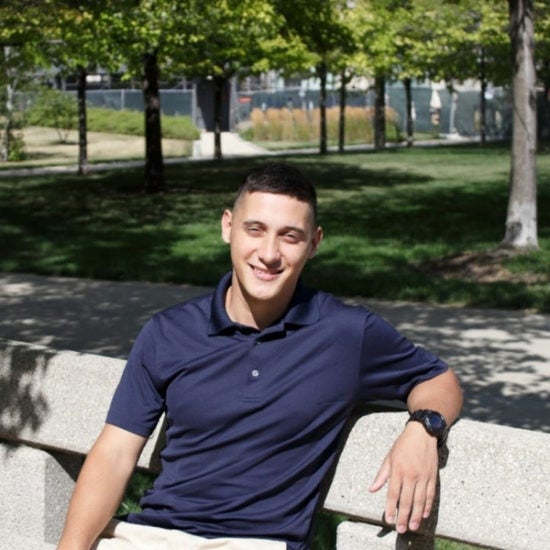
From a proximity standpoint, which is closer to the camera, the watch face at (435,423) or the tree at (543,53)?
the watch face at (435,423)

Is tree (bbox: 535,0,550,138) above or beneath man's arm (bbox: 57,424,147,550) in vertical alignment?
above

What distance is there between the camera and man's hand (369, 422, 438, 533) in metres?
2.93

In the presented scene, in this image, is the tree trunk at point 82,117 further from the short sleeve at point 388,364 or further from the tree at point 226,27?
Answer: the short sleeve at point 388,364

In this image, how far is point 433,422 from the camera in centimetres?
301

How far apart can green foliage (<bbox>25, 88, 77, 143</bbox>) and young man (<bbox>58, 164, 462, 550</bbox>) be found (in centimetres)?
4158

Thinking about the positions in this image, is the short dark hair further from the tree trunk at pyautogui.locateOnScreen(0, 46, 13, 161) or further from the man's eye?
the tree trunk at pyautogui.locateOnScreen(0, 46, 13, 161)

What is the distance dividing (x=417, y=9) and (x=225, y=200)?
33.2 ft

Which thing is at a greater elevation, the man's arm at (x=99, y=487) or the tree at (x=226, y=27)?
the tree at (x=226, y=27)

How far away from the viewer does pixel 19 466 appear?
3900mm

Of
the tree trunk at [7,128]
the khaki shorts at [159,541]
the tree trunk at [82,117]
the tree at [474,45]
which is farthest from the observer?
the tree trunk at [7,128]

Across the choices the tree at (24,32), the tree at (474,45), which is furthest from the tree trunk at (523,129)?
the tree at (474,45)

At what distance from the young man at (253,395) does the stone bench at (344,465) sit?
0.09 meters

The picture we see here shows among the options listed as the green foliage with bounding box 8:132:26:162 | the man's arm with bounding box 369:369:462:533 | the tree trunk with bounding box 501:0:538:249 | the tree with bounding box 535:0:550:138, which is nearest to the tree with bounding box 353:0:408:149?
the tree with bounding box 535:0:550:138

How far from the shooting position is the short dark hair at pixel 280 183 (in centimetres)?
322
